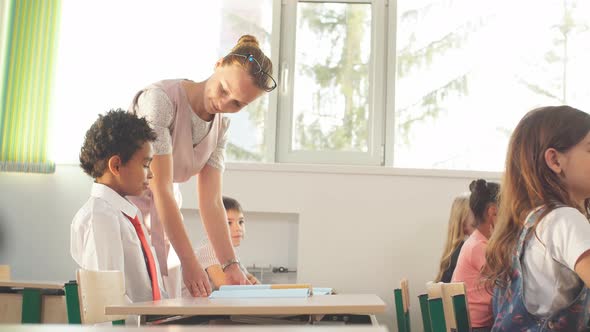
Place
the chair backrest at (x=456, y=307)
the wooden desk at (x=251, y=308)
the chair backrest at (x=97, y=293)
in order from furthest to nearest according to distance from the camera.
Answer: the chair backrest at (x=456, y=307), the chair backrest at (x=97, y=293), the wooden desk at (x=251, y=308)

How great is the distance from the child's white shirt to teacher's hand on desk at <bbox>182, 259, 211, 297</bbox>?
89cm

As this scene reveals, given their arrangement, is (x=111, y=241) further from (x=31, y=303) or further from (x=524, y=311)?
(x=524, y=311)

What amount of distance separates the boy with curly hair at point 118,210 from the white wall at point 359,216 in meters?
2.05

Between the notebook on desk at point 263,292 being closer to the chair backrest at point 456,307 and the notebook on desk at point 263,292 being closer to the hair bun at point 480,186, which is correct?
the chair backrest at point 456,307

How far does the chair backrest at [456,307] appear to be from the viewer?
2.09m

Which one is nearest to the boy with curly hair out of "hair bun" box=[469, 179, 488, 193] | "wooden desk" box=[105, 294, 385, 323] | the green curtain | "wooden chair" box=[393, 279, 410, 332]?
"wooden desk" box=[105, 294, 385, 323]

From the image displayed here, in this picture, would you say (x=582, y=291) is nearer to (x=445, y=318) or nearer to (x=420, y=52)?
(x=445, y=318)

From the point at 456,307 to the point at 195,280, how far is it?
0.71 m

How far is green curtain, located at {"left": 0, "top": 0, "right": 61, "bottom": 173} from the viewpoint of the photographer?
4664 mm

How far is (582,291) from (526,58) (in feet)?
11.2

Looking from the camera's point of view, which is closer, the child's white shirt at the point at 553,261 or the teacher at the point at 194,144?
the child's white shirt at the point at 553,261

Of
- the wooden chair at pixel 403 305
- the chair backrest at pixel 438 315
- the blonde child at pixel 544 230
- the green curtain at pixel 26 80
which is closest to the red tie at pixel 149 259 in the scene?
the chair backrest at pixel 438 315

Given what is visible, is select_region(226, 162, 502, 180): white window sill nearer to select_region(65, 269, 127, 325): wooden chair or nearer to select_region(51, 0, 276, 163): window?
select_region(51, 0, 276, 163): window

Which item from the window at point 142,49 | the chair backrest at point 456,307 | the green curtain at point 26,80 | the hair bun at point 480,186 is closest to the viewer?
the chair backrest at point 456,307
